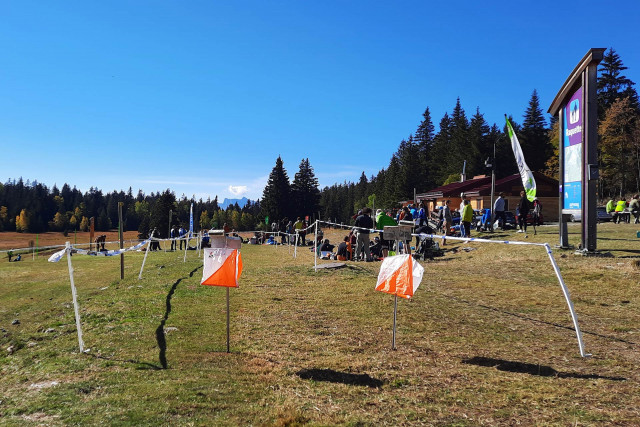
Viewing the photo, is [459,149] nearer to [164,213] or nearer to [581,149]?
[164,213]

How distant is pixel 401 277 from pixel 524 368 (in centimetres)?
185

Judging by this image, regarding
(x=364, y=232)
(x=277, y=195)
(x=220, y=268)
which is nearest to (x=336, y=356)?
(x=220, y=268)

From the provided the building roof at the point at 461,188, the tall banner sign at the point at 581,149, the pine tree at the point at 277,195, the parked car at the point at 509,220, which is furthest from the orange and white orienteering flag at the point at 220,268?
the pine tree at the point at 277,195

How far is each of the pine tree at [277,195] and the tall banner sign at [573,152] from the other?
60.9m

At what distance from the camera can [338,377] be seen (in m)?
4.91

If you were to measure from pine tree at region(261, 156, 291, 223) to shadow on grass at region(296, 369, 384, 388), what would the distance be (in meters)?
68.2

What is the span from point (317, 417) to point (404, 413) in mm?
805

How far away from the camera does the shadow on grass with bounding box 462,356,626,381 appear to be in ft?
15.9

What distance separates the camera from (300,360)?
552cm

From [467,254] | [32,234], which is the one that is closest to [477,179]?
[467,254]

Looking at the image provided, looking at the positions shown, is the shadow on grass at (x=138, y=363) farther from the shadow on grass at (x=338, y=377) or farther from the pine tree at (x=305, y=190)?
the pine tree at (x=305, y=190)

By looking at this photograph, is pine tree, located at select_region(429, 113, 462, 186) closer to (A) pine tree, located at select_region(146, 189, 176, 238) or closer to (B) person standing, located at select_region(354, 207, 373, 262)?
(A) pine tree, located at select_region(146, 189, 176, 238)

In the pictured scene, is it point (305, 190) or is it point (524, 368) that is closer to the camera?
point (524, 368)

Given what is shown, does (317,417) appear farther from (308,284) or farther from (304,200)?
(304,200)
